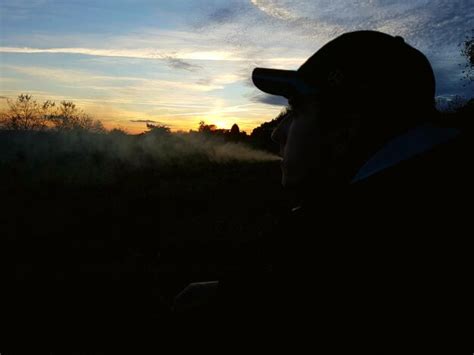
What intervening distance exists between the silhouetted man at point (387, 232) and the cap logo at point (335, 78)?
145mm

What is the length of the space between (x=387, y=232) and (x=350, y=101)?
2.41 ft

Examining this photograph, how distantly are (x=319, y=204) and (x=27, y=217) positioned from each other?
46.6 feet

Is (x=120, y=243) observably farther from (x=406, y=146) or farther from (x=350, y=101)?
(x=406, y=146)

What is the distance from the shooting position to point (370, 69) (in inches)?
73.0

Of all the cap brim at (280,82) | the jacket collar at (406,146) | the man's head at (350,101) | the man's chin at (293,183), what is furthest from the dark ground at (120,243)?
the cap brim at (280,82)

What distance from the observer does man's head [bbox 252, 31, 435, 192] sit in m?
1.81

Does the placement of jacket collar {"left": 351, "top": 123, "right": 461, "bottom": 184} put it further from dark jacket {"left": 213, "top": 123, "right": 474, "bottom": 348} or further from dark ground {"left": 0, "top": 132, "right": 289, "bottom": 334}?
dark ground {"left": 0, "top": 132, "right": 289, "bottom": 334}

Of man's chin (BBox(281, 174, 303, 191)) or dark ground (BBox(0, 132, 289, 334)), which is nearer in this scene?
man's chin (BBox(281, 174, 303, 191))

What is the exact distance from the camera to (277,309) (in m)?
1.57

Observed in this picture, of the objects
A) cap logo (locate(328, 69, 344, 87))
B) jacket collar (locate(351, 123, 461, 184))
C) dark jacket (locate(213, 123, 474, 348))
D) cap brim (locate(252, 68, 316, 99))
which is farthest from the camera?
cap brim (locate(252, 68, 316, 99))

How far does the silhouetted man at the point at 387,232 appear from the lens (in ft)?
4.71

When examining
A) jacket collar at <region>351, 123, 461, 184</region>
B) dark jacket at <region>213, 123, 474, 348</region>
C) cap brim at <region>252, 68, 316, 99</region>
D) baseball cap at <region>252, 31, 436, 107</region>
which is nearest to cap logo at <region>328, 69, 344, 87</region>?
baseball cap at <region>252, 31, 436, 107</region>

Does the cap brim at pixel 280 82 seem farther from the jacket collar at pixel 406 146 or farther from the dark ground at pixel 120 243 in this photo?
the dark ground at pixel 120 243

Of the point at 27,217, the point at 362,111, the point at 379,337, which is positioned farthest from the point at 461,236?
the point at 27,217
